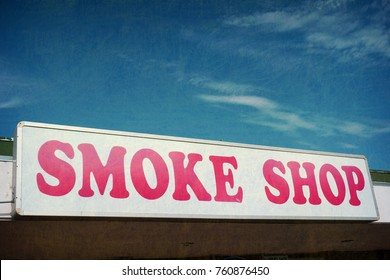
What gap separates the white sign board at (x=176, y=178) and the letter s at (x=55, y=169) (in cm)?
1

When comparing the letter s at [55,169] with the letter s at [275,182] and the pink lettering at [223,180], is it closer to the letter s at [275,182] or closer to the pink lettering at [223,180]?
the pink lettering at [223,180]

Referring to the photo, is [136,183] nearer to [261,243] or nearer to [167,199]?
[167,199]

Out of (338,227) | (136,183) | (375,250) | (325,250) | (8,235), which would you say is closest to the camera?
(136,183)

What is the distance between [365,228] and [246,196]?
15.7 feet

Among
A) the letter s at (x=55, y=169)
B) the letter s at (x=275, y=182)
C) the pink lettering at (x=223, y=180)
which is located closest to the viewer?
the letter s at (x=55, y=169)

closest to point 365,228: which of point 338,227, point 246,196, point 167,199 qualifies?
point 338,227

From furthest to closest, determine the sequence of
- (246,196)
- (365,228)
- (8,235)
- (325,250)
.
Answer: (325,250) → (365,228) → (8,235) → (246,196)

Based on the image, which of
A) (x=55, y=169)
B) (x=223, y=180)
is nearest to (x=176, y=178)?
(x=223, y=180)

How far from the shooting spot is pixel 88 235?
9070mm

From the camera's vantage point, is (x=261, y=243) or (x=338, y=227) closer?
(x=338, y=227)

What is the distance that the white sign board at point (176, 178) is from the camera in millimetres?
6695

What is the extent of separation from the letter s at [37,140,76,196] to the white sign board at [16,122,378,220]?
0.05 feet

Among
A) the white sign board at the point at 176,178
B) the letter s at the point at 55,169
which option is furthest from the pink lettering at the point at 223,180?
the letter s at the point at 55,169

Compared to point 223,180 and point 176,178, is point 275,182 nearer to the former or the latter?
point 223,180
